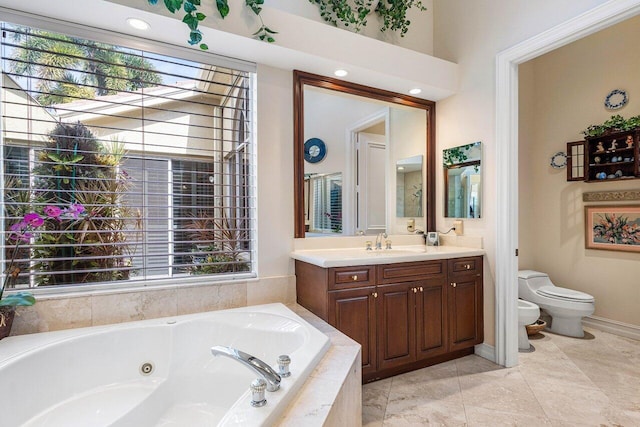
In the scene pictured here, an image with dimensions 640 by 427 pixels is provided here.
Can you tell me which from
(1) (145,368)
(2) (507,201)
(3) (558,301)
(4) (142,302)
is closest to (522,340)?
(3) (558,301)

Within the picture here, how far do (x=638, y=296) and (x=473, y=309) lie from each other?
1.73 metres

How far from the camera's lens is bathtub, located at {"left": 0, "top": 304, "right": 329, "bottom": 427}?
55.2 inches

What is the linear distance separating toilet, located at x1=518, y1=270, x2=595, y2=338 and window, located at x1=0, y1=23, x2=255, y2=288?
9.23ft

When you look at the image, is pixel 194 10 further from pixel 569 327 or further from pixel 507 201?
pixel 569 327

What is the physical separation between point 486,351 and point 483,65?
7.71 ft

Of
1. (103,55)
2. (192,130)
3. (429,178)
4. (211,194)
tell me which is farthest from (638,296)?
(103,55)

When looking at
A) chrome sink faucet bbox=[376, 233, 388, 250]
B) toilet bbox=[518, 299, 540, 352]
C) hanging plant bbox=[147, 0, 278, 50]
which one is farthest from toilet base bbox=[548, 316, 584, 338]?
hanging plant bbox=[147, 0, 278, 50]

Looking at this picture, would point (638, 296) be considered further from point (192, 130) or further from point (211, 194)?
point (192, 130)

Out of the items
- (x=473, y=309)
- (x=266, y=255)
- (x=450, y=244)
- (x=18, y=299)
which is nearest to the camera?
(x=18, y=299)

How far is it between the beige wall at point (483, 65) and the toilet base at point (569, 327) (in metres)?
1.10

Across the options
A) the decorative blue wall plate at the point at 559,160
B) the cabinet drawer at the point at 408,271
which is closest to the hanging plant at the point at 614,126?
the decorative blue wall plate at the point at 559,160

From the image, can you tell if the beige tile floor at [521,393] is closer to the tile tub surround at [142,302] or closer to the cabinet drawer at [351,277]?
the cabinet drawer at [351,277]

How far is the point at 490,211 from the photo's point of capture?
101 inches

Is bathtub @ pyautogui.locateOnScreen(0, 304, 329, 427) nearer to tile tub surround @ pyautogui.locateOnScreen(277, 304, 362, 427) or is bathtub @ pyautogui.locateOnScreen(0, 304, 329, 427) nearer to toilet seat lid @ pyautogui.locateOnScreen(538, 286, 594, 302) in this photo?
tile tub surround @ pyautogui.locateOnScreen(277, 304, 362, 427)
